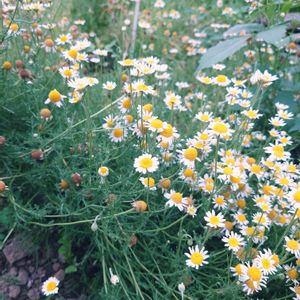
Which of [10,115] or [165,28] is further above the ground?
[10,115]

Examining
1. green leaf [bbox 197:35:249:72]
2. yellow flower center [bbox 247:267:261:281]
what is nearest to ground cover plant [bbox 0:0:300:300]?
yellow flower center [bbox 247:267:261:281]

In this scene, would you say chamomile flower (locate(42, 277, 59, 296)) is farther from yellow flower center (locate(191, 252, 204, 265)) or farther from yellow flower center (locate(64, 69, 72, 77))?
yellow flower center (locate(64, 69, 72, 77))

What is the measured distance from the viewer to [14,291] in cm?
173

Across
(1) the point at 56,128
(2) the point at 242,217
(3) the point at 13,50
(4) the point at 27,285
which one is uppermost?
(3) the point at 13,50

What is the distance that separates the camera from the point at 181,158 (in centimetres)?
163

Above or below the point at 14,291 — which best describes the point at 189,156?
above

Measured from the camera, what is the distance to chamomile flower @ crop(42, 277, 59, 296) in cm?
158

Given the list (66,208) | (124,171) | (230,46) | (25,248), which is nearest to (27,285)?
(25,248)

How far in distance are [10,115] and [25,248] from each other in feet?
2.14

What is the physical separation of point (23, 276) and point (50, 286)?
254 mm

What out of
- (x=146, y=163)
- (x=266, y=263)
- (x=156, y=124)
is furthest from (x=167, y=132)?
(x=266, y=263)

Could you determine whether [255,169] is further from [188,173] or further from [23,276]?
[23,276]

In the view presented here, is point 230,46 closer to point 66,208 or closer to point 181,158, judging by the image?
point 181,158

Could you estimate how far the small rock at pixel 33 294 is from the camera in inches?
67.5
